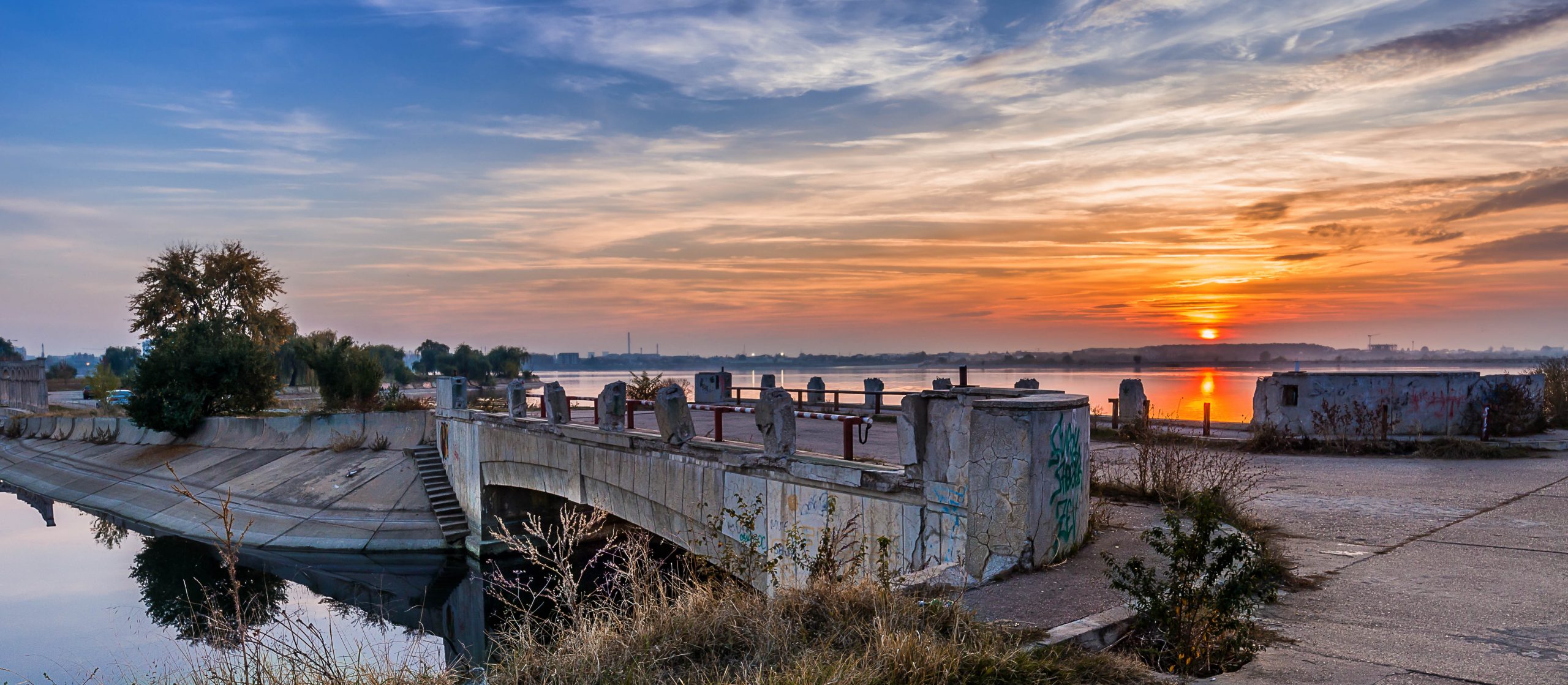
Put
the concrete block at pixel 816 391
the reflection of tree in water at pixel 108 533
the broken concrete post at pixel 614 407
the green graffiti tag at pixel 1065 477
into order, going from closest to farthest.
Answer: the green graffiti tag at pixel 1065 477, the broken concrete post at pixel 614 407, the concrete block at pixel 816 391, the reflection of tree in water at pixel 108 533

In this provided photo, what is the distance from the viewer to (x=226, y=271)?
47.1 m

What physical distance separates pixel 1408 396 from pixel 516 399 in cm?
2022

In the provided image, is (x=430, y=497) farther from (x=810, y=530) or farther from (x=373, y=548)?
(x=810, y=530)

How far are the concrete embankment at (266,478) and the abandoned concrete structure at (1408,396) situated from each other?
22.4 metres

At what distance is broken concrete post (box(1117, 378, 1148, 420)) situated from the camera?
20.7 m

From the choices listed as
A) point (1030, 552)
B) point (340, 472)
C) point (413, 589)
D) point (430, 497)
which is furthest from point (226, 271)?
point (1030, 552)

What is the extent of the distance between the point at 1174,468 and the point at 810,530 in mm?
5292

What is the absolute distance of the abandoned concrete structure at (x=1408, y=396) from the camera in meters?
18.6

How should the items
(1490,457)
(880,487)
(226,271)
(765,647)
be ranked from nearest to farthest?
(765,647) < (880,487) < (1490,457) < (226,271)

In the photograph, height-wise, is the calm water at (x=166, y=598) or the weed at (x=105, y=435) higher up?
the weed at (x=105, y=435)

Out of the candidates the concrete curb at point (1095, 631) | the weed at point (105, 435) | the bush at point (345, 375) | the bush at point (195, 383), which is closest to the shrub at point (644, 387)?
the bush at point (345, 375)

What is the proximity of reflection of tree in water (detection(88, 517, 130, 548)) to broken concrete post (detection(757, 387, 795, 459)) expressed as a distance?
26.3 meters

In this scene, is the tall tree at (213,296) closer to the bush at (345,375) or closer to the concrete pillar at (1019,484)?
the bush at (345,375)

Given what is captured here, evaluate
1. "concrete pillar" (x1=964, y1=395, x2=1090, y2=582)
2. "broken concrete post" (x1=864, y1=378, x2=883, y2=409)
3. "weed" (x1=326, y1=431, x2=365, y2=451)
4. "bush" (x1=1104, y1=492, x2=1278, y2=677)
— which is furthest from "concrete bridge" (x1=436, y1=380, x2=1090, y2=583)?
"weed" (x1=326, y1=431, x2=365, y2=451)
